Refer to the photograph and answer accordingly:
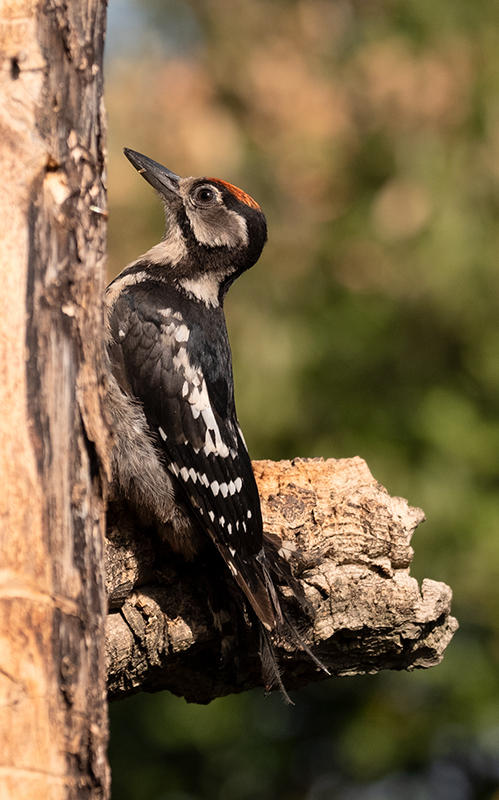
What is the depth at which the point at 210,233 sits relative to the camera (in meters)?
3.67

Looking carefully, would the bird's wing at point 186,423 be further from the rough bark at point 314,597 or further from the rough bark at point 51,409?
the rough bark at point 51,409

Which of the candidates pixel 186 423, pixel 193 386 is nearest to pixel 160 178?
pixel 193 386

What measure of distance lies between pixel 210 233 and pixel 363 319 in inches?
106

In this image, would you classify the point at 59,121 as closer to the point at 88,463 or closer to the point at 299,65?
the point at 88,463

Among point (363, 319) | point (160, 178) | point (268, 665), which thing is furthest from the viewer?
point (363, 319)

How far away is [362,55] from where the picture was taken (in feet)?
21.9

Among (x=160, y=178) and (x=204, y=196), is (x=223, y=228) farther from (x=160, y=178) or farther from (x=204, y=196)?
(x=160, y=178)

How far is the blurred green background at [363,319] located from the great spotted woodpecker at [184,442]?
2.49m

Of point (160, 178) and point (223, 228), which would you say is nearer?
point (223, 228)

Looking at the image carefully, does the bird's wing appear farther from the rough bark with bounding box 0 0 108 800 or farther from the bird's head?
the rough bark with bounding box 0 0 108 800

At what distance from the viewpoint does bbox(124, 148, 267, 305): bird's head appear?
3643mm

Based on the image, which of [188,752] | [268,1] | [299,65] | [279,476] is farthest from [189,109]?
[188,752]

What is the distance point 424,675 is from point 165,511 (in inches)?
125

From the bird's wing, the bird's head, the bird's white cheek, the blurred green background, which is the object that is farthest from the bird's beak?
the blurred green background
